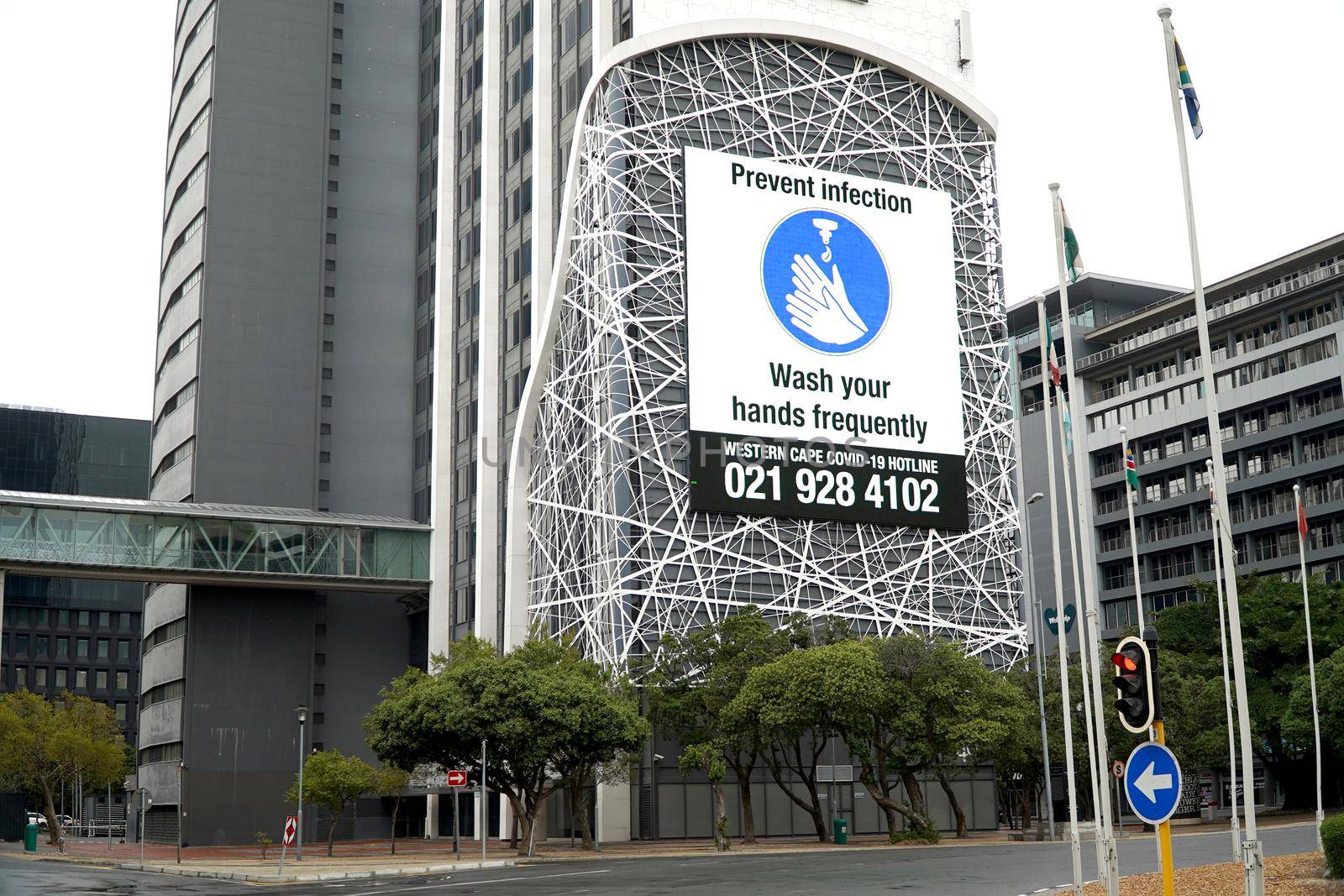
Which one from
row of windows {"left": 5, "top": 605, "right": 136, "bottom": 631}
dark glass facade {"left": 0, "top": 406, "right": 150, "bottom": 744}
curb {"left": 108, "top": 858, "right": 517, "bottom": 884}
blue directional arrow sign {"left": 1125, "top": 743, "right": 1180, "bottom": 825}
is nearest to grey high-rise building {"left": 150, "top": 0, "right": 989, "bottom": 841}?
curb {"left": 108, "top": 858, "right": 517, "bottom": 884}

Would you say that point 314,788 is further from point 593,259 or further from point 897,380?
point 897,380

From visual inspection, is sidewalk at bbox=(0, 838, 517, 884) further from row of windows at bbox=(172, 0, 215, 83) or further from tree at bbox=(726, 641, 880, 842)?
row of windows at bbox=(172, 0, 215, 83)

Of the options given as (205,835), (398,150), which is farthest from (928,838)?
(398,150)

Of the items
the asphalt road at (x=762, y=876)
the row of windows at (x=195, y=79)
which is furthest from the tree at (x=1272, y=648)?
the row of windows at (x=195, y=79)

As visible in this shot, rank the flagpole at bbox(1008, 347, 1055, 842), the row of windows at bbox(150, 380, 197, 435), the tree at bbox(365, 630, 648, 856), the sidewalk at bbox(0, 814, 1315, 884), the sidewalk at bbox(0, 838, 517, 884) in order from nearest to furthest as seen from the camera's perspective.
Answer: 1. the sidewalk at bbox(0, 838, 517, 884)
2. the sidewalk at bbox(0, 814, 1315, 884)
3. the tree at bbox(365, 630, 648, 856)
4. the flagpole at bbox(1008, 347, 1055, 842)
5. the row of windows at bbox(150, 380, 197, 435)

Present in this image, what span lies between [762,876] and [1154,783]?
77.2ft

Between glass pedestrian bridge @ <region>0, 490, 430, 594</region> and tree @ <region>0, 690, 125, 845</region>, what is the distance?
1361 centimetres

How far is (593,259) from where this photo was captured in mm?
72375

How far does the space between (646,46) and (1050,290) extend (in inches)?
2896

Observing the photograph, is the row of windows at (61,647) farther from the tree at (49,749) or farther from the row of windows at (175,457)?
the row of windows at (175,457)

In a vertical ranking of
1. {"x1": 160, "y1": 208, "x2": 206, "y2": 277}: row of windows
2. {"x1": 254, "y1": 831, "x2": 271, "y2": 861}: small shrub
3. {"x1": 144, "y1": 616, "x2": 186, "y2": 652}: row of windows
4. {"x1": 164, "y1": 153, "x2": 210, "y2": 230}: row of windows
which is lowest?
{"x1": 254, "y1": 831, "x2": 271, "y2": 861}: small shrub

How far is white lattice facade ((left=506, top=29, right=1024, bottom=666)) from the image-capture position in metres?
67.9

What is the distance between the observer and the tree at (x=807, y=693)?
5747cm

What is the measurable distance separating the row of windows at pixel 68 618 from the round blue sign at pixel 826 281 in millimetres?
119910
